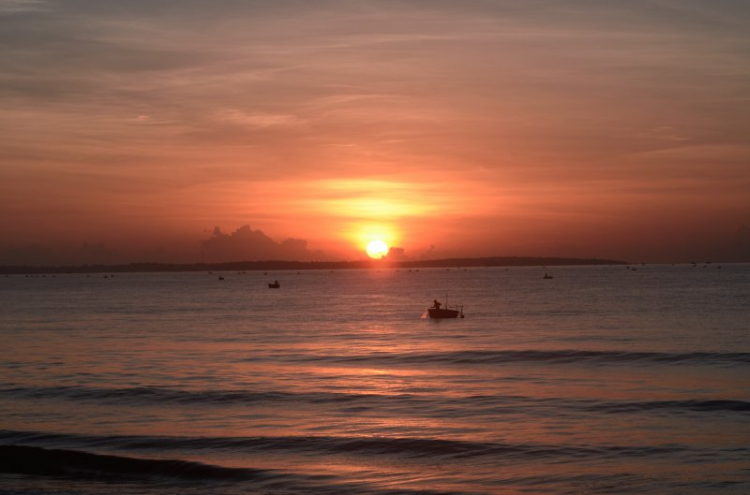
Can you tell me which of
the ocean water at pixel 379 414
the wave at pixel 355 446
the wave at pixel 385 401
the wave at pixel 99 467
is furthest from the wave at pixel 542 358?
the wave at pixel 99 467

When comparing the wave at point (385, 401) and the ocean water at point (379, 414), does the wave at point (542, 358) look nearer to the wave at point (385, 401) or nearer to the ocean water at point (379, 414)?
the ocean water at point (379, 414)

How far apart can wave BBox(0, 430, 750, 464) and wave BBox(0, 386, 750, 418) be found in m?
5.65

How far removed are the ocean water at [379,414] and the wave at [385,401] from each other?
0.48 feet

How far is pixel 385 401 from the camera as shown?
37.0 meters

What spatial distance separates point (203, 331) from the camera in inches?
3174

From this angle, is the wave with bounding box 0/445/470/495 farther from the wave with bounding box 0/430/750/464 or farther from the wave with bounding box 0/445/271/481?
the wave with bounding box 0/430/750/464

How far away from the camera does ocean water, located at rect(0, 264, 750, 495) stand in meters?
23.9

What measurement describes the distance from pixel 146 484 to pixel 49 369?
2762cm

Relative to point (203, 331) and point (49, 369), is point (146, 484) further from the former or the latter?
point (203, 331)

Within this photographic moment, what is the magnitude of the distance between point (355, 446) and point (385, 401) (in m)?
9.21

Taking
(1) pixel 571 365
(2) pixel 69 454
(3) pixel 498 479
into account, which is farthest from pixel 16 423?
(1) pixel 571 365

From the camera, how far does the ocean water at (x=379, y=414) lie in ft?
78.4

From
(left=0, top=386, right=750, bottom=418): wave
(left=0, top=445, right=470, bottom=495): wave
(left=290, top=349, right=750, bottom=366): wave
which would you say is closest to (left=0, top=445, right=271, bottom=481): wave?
(left=0, top=445, right=470, bottom=495): wave

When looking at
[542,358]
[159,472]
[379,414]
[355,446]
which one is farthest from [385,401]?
[542,358]
